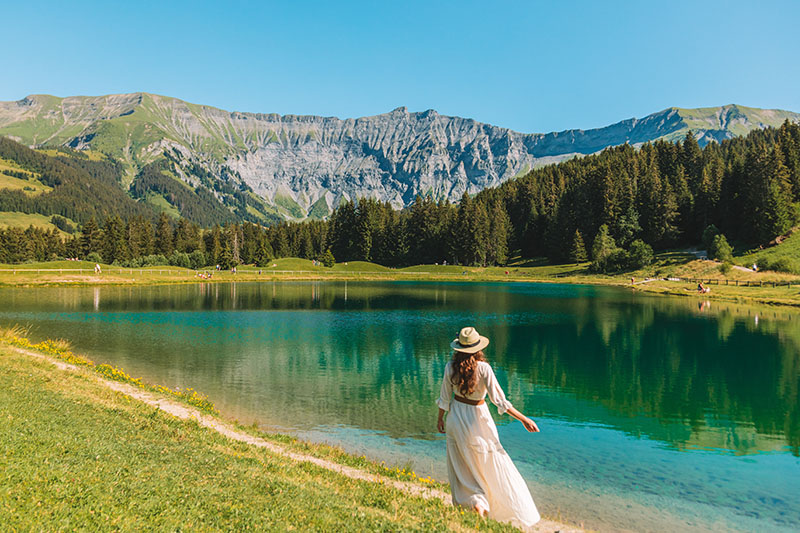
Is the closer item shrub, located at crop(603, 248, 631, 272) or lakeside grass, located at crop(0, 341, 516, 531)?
lakeside grass, located at crop(0, 341, 516, 531)

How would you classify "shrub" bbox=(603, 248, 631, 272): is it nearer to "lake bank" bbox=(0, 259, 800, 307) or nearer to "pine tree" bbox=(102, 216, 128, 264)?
"lake bank" bbox=(0, 259, 800, 307)

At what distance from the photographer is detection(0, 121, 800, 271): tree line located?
10275 cm

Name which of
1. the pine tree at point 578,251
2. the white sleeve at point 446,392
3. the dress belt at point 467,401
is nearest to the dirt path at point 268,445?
the white sleeve at point 446,392

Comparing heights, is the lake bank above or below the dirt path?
below

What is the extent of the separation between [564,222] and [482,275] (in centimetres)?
3119

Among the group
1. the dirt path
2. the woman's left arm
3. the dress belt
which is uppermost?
the dress belt

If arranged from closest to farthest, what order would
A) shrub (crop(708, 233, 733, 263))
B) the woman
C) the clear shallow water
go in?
1. the woman
2. the clear shallow water
3. shrub (crop(708, 233, 733, 263))

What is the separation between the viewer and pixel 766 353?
3112 centimetres

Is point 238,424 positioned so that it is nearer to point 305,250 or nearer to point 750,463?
point 750,463

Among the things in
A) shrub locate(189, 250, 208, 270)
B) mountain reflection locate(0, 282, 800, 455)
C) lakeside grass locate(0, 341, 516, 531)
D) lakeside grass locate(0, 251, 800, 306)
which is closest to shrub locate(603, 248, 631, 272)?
lakeside grass locate(0, 251, 800, 306)

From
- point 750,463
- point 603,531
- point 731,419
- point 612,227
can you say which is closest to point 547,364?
point 731,419

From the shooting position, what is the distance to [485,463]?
8492mm

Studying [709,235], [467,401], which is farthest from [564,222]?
[467,401]

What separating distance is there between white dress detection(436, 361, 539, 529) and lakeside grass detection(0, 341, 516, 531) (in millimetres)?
404
